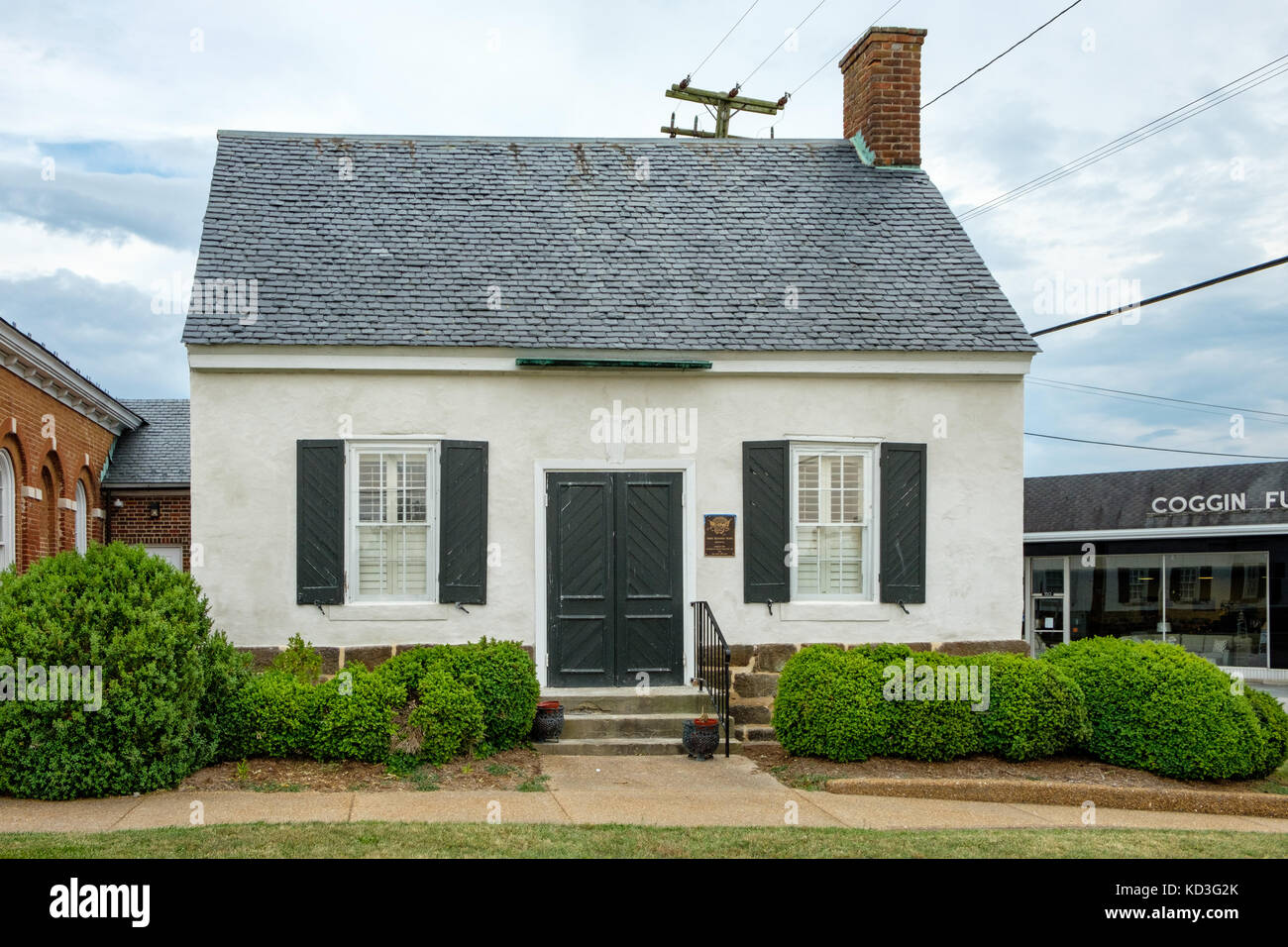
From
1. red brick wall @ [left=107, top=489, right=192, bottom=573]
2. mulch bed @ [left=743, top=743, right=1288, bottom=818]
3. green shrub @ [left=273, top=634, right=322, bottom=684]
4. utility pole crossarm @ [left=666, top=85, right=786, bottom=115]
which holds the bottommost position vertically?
mulch bed @ [left=743, top=743, right=1288, bottom=818]

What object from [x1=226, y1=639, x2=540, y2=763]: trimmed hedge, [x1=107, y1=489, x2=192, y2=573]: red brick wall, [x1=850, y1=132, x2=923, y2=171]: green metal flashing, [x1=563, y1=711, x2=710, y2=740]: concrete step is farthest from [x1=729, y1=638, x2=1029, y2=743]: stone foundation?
[x1=107, y1=489, x2=192, y2=573]: red brick wall

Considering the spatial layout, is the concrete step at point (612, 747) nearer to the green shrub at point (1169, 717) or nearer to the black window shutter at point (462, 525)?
the black window shutter at point (462, 525)

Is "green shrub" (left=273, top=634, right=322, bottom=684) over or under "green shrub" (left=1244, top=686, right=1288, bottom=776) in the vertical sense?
over

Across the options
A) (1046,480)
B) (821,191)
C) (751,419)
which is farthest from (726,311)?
(1046,480)

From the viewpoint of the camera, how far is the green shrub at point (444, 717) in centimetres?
943

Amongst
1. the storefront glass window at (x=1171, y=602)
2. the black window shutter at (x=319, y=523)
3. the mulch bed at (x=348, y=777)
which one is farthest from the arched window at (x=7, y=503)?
the storefront glass window at (x=1171, y=602)

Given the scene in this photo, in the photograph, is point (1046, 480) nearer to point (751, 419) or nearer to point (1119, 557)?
point (1119, 557)

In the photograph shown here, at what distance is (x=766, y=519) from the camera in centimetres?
1185

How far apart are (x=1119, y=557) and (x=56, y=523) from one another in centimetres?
2073

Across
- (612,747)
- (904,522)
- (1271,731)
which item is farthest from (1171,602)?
(612,747)

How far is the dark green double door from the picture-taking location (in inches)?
457

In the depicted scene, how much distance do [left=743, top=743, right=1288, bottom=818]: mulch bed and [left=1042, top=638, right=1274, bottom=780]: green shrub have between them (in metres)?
0.15

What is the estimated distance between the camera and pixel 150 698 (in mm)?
8383

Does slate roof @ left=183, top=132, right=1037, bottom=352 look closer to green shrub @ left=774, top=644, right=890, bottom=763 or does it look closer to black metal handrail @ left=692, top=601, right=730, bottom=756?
black metal handrail @ left=692, top=601, right=730, bottom=756
